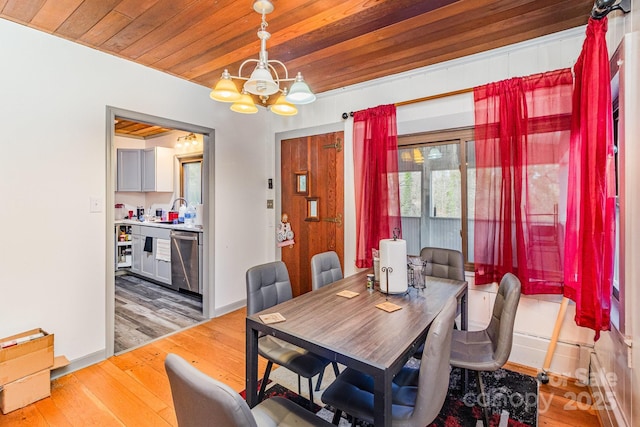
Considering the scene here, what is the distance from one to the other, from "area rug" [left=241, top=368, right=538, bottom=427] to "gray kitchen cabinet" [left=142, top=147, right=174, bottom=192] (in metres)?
4.04

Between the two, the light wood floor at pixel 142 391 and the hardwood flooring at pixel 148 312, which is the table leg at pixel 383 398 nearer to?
the light wood floor at pixel 142 391

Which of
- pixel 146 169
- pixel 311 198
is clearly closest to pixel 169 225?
pixel 146 169

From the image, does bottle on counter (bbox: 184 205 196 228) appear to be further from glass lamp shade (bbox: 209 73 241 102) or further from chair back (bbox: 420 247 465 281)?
chair back (bbox: 420 247 465 281)

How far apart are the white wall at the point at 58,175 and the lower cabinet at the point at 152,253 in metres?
1.86

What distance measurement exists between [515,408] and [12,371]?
3.17 metres

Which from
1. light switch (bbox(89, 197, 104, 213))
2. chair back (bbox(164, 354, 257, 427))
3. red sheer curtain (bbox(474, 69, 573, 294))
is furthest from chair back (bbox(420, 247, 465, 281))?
light switch (bbox(89, 197, 104, 213))

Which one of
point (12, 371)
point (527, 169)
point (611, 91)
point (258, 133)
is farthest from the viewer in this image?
point (258, 133)

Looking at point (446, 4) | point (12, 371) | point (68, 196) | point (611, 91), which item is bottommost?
point (12, 371)

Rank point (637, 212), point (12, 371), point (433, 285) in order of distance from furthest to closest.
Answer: point (433, 285), point (12, 371), point (637, 212)

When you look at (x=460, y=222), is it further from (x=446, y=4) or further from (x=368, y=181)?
(x=446, y=4)

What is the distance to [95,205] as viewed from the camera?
2523mm

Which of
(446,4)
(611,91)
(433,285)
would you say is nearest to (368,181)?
(433,285)

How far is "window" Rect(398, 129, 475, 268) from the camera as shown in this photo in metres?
2.85

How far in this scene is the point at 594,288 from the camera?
1815 millimetres
